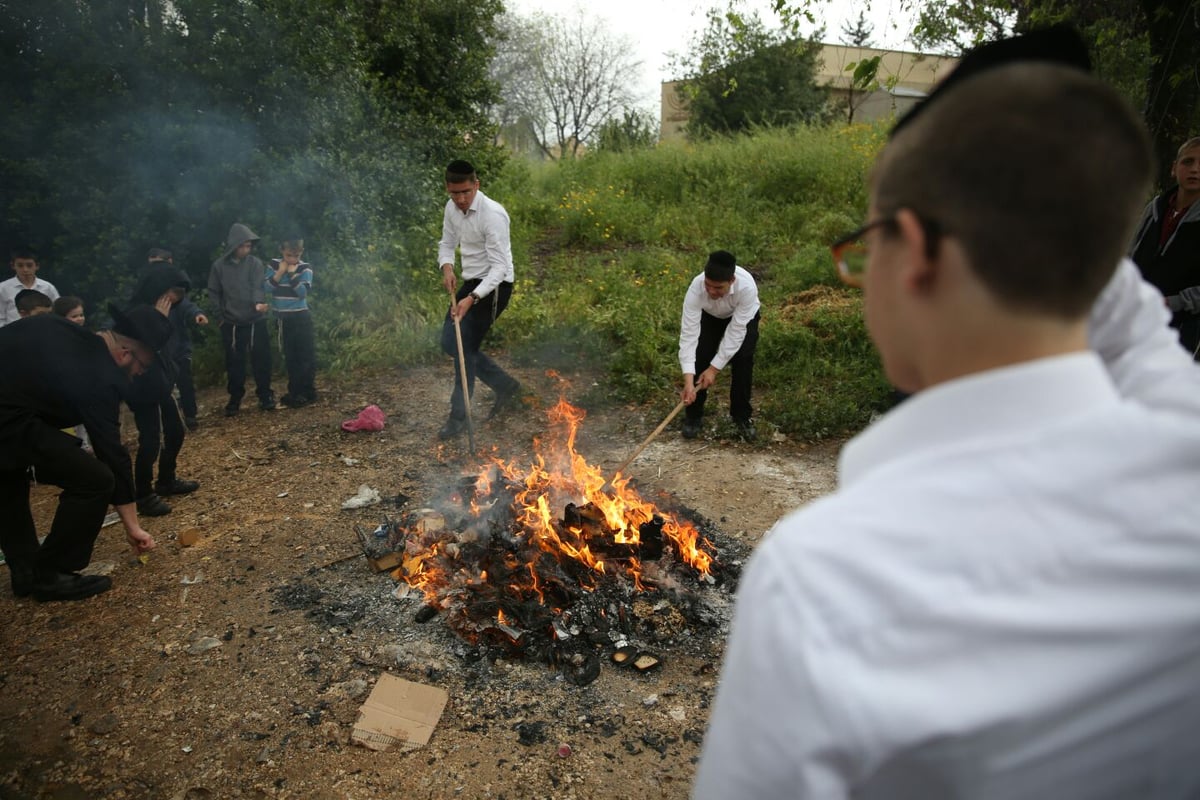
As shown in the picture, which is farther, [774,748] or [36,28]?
[36,28]

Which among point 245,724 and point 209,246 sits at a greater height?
point 209,246

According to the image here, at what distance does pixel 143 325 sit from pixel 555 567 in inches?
132

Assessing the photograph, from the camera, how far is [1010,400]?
2.76ft

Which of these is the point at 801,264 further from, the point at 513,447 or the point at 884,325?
the point at 884,325

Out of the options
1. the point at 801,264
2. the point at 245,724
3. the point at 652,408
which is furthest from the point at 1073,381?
the point at 801,264

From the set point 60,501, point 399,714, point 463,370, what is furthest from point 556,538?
point 60,501

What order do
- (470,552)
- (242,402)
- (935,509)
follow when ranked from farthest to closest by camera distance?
(242,402) → (470,552) → (935,509)

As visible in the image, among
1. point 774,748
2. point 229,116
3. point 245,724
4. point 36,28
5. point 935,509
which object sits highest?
point 36,28

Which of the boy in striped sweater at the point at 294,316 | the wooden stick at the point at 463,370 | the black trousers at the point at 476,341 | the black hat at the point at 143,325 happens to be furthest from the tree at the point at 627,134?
the black hat at the point at 143,325

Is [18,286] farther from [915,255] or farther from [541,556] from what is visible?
[915,255]

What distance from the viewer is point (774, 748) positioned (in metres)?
0.80

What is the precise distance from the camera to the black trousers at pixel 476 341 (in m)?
Result: 7.18

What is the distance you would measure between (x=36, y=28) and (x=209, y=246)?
10.3ft

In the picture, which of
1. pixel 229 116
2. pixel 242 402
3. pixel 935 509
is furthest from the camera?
pixel 229 116
